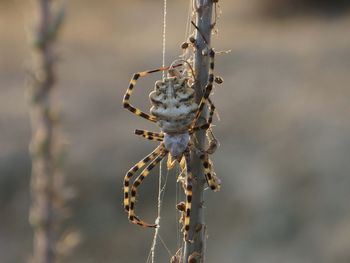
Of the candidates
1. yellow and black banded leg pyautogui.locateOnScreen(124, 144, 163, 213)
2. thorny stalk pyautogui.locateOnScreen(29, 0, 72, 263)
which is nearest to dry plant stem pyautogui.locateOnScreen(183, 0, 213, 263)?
yellow and black banded leg pyautogui.locateOnScreen(124, 144, 163, 213)

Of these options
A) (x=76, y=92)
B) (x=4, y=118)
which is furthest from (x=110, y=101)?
(x=4, y=118)

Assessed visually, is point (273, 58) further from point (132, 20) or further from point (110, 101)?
point (132, 20)

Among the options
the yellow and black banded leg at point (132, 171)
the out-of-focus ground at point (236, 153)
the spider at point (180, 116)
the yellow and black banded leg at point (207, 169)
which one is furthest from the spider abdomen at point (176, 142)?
the out-of-focus ground at point (236, 153)

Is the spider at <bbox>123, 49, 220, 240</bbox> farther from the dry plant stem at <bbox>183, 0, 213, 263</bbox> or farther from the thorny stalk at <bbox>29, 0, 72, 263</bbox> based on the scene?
the thorny stalk at <bbox>29, 0, 72, 263</bbox>

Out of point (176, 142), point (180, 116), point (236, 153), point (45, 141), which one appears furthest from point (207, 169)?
point (236, 153)

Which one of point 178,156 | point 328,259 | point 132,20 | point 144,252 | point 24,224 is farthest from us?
point 132,20

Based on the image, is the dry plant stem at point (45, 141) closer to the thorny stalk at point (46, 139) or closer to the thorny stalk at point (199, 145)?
the thorny stalk at point (46, 139)
